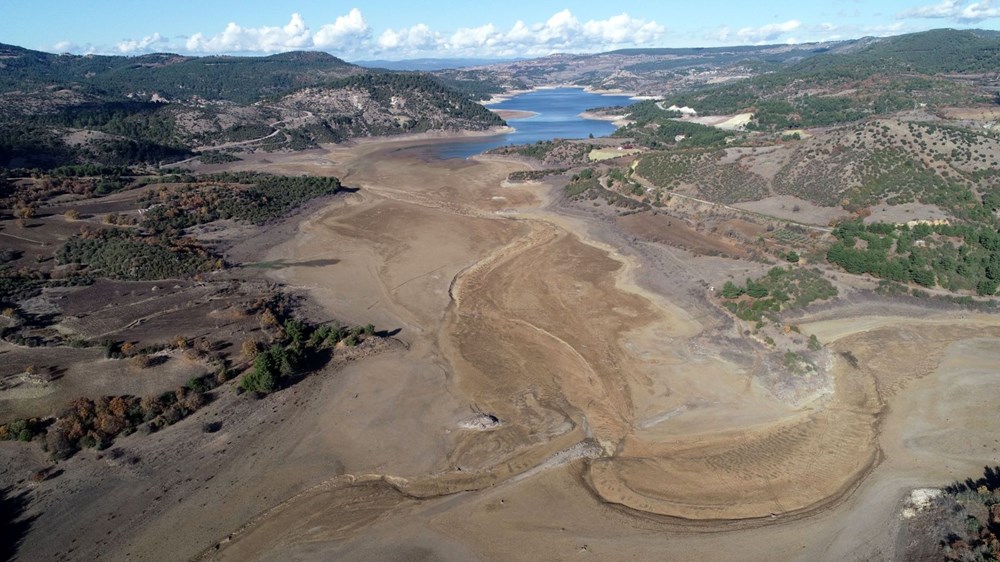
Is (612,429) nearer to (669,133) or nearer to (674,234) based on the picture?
(674,234)

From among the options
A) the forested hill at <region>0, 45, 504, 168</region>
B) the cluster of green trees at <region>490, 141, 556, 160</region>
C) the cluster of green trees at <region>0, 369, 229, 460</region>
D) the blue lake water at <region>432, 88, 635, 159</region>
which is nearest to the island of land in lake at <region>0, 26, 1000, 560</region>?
the cluster of green trees at <region>0, 369, 229, 460</region>

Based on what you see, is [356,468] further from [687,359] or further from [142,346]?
[687,359]

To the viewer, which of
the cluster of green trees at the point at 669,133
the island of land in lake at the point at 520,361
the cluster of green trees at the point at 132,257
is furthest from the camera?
the cluster of green trees at the point at 669,133

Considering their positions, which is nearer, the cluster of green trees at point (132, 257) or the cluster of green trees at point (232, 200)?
the cluster of green trees at point (132, 257)

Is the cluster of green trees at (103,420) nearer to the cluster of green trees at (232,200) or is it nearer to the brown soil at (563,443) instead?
the brown soil at (563,443)

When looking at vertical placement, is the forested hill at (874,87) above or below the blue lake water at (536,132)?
above

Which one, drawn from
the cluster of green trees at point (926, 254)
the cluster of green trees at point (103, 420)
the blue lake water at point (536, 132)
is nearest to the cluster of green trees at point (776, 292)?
the cluster of green trees at point (926, 254)

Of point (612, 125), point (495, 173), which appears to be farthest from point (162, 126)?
point (612, 125)

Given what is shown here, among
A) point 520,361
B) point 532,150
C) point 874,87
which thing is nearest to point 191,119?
point 532,150
